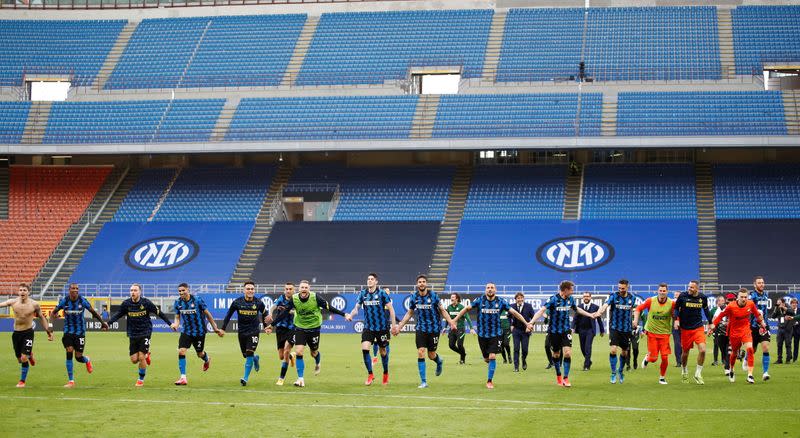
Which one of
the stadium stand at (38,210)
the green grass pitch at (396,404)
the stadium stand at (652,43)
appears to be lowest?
the green grass pitch at (396,404)

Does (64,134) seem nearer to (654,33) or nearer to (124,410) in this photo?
(654,33)

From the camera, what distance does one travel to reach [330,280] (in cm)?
5566

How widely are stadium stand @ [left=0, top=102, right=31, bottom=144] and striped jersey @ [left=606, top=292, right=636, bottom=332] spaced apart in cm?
4893

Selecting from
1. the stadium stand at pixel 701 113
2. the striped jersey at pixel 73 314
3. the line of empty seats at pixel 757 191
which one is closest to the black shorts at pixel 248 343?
the striped jersey at pixel 73 314

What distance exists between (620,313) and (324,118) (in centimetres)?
4076

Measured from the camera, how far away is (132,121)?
64.9 metres

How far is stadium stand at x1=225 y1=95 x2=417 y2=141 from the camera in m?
62.0

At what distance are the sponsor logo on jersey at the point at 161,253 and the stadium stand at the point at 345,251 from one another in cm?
420

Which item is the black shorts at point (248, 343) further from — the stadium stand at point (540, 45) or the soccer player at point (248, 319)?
the stadium stand at point (540, 45)

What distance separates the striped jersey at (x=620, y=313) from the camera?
24.3 m

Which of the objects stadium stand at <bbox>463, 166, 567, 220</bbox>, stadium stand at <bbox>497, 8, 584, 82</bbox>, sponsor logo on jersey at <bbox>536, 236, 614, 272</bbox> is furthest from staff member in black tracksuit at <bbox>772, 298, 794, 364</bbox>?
stadium stand at <bbox>497, 8, 584, 82</bbox>

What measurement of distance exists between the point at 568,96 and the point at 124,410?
47843mm

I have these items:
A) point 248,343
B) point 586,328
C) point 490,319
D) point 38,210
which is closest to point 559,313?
point 490,319

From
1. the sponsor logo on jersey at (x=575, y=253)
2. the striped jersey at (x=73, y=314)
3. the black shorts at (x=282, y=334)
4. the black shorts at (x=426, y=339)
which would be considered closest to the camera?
the black shorts at (x=426, y=339)
